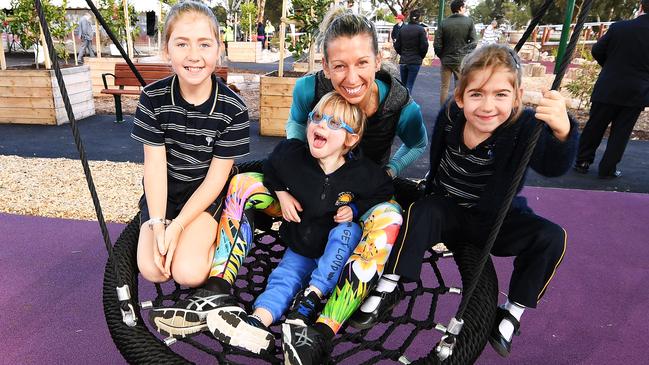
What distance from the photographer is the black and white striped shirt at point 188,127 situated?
1.65m

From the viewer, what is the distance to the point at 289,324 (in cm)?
129

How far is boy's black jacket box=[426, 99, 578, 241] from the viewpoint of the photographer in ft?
4.36

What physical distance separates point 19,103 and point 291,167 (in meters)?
5.35

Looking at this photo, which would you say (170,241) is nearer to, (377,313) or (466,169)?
(377,313)

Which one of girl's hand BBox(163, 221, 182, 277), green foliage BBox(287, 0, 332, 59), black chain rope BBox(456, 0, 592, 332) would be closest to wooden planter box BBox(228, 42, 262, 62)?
green foliage BBox(287, 0, 332, 59)

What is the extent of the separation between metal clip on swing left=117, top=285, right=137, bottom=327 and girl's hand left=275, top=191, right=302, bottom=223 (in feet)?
1.83

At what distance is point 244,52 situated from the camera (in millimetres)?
16422

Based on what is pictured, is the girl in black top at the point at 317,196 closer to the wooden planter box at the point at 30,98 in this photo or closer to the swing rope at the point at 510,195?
the swing rope at the point at 510,195

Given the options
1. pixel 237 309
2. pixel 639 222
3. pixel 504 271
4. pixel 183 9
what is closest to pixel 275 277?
pixel 237 309

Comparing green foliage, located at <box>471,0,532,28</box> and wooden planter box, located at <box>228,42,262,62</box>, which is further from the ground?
green foliage, located at <box>471,0,532,28</box>

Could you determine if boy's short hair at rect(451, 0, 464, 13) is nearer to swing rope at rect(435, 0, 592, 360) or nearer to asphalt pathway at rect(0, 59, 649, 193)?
asphalt pathway at rect(0, 59, 649, 193)

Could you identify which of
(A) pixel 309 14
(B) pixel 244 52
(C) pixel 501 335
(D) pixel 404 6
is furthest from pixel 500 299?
(D) pixel 404 6

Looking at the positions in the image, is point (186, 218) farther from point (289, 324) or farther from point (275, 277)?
point (289, 324)

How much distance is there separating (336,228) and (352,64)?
580mm
